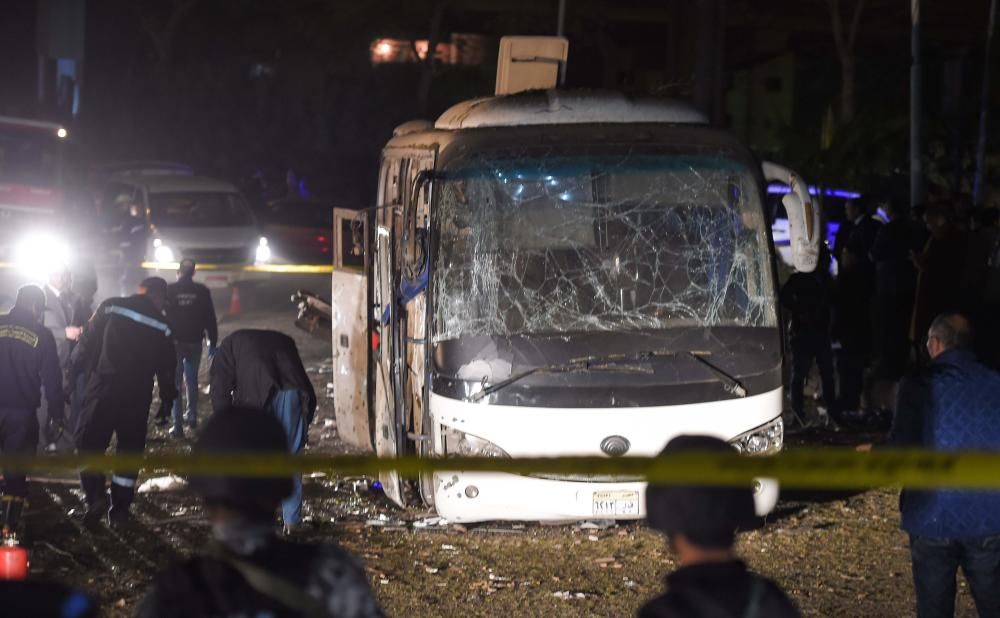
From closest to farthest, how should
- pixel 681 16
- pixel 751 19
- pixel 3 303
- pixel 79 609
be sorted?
pixel 79 609 → pixel 3 303 → pixel 681 16 → pixel 751 19

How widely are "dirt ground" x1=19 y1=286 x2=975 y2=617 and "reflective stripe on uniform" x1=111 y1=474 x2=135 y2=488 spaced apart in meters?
0.32

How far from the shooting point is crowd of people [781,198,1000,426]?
11.7 m

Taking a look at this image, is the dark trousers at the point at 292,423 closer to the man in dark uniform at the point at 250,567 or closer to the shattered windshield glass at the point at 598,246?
the shattered windshield glass at the point at 598,246

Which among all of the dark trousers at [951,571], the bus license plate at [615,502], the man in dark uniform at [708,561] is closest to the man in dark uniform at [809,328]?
the bus license plate at [615,502]

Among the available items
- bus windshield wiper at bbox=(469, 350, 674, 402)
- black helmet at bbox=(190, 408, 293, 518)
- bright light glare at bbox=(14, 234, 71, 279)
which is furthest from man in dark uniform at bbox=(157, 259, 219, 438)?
black helmet at bbox=(190, 408, 293, 518)

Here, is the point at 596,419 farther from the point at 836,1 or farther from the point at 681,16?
the point at 836,1

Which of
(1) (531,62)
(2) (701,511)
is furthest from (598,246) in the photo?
(2) (701,511)

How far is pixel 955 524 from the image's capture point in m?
5.63

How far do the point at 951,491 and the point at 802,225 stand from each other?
11.1 feet

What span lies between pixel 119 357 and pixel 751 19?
2079 centimetres

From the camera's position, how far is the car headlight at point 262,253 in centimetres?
2242

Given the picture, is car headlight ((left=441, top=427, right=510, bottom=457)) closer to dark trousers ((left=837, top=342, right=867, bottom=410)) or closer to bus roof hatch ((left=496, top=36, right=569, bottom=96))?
bus roof hatch ((left=496, top=36, right=569, bottom=96))

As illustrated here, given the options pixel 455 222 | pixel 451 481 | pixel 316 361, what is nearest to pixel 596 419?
pixel 451 481

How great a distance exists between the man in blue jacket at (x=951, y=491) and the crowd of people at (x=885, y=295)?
6034 millimetres
